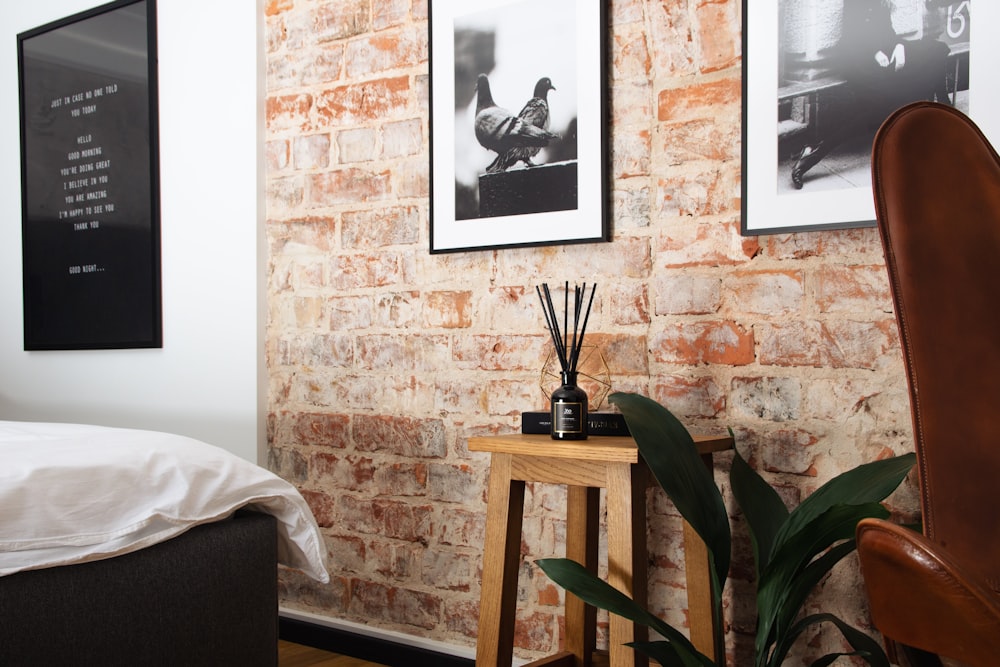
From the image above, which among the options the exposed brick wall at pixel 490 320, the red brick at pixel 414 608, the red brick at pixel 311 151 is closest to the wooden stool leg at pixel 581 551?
the exposed brick wall at pixel 490 320

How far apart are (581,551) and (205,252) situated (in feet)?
5.06

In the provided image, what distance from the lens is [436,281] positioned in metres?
2.34

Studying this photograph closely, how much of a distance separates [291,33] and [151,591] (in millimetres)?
1682

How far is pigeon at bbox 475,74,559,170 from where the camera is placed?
7.13 feet

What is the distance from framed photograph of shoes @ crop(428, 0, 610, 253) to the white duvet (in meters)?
0.83

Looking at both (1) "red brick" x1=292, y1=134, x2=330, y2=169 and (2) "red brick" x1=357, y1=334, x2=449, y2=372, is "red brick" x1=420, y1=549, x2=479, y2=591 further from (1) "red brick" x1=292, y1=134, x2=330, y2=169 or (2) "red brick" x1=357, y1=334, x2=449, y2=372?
(1) "red brick" x1=292, y1=134, x2=330, y2=169

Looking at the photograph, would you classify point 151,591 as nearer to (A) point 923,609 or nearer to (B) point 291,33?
(A) point 923,609

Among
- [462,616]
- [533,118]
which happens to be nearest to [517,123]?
[533,118]

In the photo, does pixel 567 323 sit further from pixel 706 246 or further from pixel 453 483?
pixel 453 483

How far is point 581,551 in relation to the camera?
6.36ft

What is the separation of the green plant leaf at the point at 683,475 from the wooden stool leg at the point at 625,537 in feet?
0.39

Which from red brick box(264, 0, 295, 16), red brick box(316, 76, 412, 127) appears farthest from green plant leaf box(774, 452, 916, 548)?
red brick box(264, 0, 295, 16)

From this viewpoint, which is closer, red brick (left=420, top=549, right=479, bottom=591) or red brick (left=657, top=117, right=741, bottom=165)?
red brick (left=657, top=117, right=741, bottom=165)

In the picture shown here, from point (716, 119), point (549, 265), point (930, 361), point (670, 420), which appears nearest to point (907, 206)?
point (930, 361)
